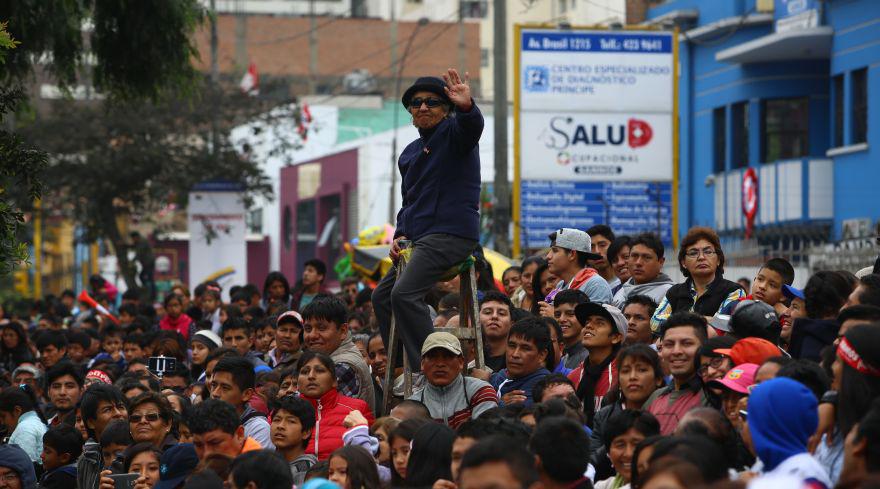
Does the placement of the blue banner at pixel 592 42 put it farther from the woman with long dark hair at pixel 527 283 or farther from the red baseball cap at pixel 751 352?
the red baseball cap at pixel 751 352

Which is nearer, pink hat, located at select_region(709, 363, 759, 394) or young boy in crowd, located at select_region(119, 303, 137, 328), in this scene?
pink hat, located at select_region(709, 363, 759, 394)

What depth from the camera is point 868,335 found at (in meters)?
6.20

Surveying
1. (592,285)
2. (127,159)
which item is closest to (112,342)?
(592,285)

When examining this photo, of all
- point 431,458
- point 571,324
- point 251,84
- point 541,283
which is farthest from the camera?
point 251,84

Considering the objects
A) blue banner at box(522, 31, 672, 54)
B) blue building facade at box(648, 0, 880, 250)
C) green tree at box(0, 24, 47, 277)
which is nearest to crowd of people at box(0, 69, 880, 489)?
green tree at box(0, 24, 47, 277)

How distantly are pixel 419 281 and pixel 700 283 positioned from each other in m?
2.25

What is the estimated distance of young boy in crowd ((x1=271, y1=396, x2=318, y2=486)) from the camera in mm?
8578

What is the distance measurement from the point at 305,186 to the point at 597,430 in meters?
47.2

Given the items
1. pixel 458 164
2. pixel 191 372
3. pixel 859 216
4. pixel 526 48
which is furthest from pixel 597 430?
pixel 859 216

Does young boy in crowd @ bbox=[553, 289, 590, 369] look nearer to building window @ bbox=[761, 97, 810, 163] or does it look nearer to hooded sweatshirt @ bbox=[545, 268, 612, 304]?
hooded sweatshirt @ bbox=[545, 268, 612, 304]

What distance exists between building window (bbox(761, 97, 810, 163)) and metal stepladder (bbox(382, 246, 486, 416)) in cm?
2159

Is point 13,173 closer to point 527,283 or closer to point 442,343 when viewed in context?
point 442,343

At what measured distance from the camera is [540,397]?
27.9 feet

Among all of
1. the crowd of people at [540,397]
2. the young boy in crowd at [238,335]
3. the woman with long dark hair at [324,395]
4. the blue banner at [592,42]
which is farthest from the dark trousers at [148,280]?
the woman with long dark hair at [324,395]
